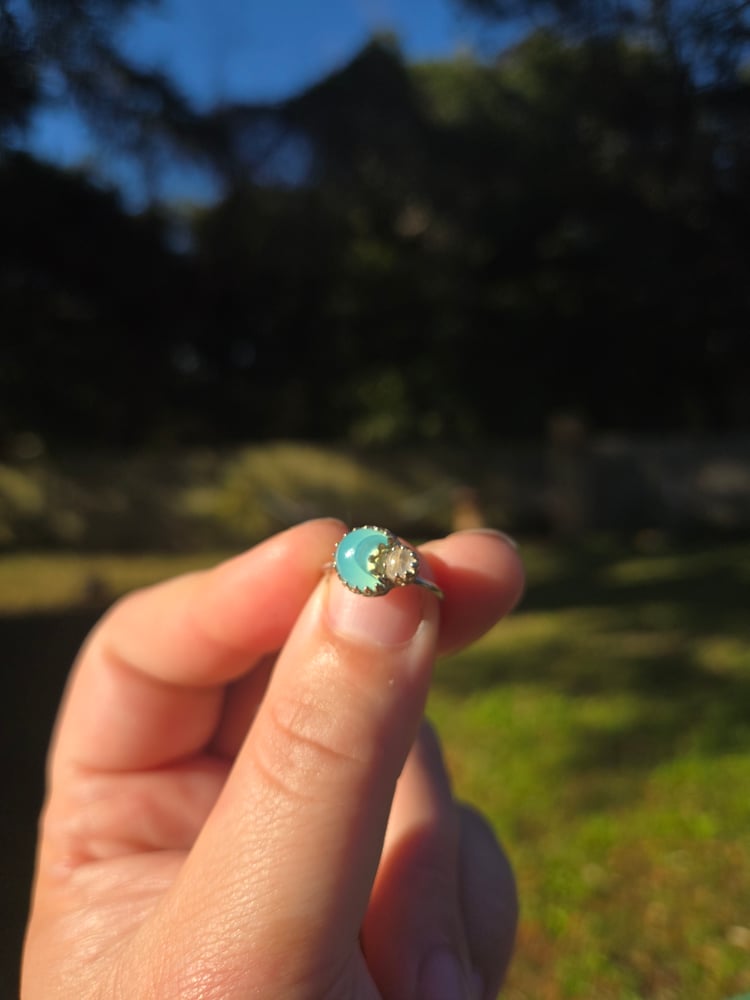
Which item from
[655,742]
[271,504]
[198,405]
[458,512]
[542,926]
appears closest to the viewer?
[542,926]

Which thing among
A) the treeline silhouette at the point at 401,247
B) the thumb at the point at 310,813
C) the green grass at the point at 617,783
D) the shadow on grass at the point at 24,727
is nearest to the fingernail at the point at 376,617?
the thumb at the point at 310,813

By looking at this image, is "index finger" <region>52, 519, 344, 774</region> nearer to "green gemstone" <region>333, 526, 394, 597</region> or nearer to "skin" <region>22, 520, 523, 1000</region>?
"skin" <region>22, 520, 523, 1000</region>

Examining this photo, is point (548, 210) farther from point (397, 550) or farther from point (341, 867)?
point (341, 867)

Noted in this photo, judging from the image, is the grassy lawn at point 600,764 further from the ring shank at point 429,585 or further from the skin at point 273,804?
the ring shank at point 429,585

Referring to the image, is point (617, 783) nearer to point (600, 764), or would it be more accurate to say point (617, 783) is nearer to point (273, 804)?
point (600, 764)

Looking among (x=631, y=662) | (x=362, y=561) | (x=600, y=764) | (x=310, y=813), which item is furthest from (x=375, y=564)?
(x=631, y=662)

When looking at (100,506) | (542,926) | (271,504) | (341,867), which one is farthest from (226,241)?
(341,867)

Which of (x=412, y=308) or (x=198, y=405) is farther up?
(x=412, y=308)

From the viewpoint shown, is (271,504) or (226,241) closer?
(226,241)
